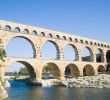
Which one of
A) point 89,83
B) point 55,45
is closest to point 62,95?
point 89,83

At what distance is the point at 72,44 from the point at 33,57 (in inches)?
590

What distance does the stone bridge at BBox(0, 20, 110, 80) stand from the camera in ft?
183

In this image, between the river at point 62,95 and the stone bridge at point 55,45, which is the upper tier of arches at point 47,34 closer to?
the stone bridge at point 55,45

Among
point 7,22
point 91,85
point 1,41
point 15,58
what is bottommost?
point 91,85

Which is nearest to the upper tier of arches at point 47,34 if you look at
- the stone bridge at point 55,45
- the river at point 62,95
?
the stone bridge at point 55,45

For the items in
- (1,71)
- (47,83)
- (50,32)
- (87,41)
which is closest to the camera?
(1,71)

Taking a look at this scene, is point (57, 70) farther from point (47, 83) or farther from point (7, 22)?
point (7, 22)

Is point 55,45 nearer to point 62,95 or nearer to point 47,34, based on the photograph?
point 47,34

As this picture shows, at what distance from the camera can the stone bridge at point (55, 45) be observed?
55759mm

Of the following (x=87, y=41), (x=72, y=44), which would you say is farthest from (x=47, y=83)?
(x=87, y=41)

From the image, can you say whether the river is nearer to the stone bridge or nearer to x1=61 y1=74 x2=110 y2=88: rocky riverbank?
x1=61 y1=74 x2=110 y2=88: rocky riverbank

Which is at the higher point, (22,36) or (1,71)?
(22,36)

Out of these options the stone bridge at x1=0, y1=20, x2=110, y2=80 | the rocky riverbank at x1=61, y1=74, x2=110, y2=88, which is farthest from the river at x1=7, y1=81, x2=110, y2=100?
the stone bridge at x1=0, y1=20, x2=110, y2=80

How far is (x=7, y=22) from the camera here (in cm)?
5578
